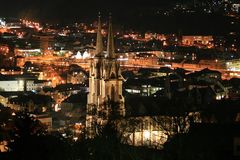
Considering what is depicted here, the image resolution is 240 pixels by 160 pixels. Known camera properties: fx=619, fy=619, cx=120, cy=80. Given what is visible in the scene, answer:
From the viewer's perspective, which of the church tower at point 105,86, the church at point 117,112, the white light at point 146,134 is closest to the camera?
the church at point 117,112

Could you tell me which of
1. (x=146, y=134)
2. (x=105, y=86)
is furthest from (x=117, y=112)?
(x=105, y=86)

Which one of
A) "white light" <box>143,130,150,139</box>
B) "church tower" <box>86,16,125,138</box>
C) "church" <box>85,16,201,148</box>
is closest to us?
"church" <box>85,16,201,148</box>

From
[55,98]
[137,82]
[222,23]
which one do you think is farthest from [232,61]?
[222,23]

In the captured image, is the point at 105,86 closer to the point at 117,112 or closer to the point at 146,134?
the point at 117,112

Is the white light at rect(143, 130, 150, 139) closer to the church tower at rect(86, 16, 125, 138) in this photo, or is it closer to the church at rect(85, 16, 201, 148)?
the church at rect(85, 16, 201, 148)

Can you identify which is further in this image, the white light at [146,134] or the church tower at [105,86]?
the church tower at [105,86]

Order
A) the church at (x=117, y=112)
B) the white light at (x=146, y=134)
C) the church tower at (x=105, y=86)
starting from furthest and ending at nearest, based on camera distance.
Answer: the church tower at (x=105, y=86) → the white light at (x=146, y=134) → the church at (x=117, y=112)

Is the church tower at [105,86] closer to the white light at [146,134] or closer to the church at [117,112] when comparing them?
the church at [117,112]

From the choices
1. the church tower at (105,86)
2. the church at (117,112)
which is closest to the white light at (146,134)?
the church at (117,112)

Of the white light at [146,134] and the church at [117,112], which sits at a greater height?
the church at [117,112]

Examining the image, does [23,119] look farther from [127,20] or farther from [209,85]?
[127,20]

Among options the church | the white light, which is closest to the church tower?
the church
